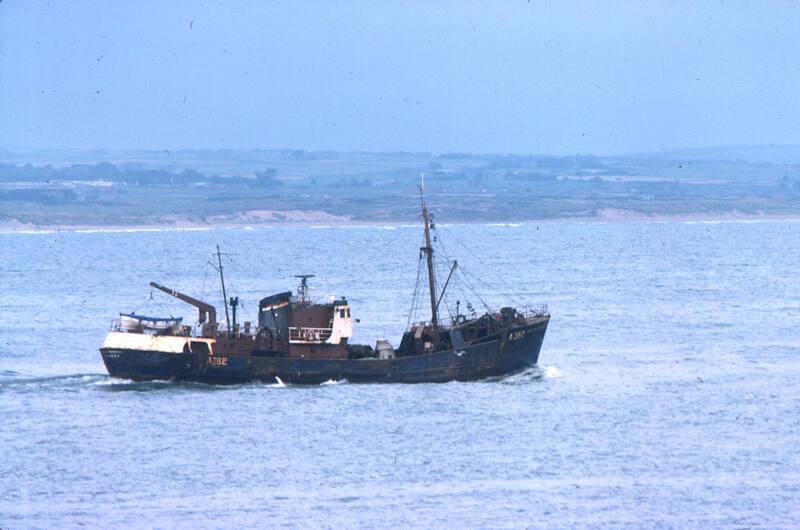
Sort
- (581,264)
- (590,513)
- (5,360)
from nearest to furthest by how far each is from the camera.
A: (590,513), (5,360), (581,264)

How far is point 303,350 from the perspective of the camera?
6950 centimetres

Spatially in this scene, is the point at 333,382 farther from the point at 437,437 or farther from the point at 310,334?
the point at 437,437

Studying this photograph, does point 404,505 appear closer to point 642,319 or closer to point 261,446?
point 261,446

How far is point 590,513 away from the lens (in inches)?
1859

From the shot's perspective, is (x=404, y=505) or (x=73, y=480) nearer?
(x=404, y=505)

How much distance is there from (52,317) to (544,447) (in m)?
48.9

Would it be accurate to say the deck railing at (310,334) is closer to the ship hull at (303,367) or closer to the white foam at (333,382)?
the ship hull at (303,367)

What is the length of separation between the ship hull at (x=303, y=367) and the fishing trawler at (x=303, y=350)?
4cm

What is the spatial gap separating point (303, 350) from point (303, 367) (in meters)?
1.15

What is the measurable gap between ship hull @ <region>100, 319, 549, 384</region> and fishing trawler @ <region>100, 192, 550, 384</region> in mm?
42

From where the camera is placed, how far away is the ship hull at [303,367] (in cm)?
6862

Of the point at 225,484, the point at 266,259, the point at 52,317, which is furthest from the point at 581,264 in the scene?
the point at 225,484

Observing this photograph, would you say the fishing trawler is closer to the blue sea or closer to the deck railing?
the deck railing

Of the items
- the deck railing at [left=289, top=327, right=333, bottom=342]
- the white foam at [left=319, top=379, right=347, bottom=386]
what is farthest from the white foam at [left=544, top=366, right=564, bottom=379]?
the deck railing at [left=289, top=327, right=333, bottom=342]
